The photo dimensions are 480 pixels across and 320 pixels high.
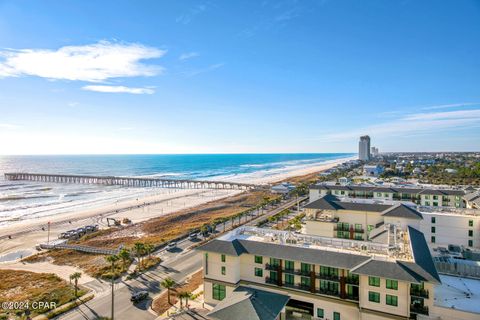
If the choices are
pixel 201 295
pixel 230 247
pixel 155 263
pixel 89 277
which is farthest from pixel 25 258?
pixel 230 247

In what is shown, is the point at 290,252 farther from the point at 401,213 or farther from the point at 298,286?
the point at 401,213

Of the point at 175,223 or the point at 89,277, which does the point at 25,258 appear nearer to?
the point at 89,277

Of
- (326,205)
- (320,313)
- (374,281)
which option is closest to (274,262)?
(320,313)

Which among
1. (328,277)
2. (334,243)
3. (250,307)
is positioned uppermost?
(334,243)

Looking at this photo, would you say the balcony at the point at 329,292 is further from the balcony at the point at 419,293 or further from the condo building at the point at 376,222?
the condo building at the point at 376,222

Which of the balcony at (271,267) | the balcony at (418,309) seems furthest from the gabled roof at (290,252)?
the balcony at (418,309)
